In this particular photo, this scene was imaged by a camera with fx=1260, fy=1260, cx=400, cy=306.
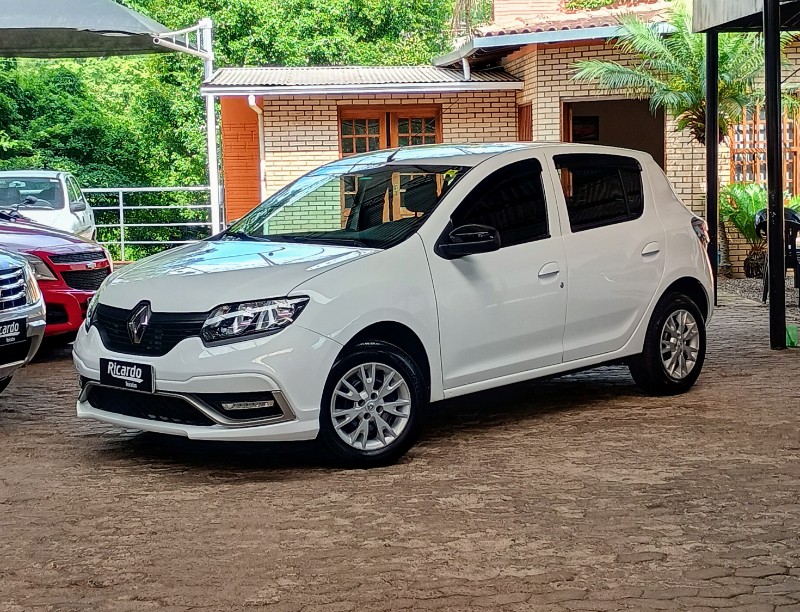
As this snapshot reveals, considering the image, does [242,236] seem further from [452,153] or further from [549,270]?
[549,270]

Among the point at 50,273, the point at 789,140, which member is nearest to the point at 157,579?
the point at 50,273

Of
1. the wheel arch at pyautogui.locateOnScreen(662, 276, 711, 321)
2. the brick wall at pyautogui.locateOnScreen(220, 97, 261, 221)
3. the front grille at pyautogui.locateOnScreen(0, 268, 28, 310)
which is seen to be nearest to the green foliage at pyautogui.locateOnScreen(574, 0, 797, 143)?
the brick wall at pyautogui.locateOnScreen(220, 97, 261, 221)

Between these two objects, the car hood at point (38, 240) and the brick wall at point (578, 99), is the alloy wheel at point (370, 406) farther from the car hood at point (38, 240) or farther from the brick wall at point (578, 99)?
the brick wall at point (578, 99)

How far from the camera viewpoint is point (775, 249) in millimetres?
11547

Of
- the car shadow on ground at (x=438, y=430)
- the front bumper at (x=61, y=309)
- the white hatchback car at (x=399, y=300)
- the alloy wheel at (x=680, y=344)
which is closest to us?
the white hatchback car at (x=399, y=300)

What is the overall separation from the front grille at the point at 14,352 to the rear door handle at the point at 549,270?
352 cm

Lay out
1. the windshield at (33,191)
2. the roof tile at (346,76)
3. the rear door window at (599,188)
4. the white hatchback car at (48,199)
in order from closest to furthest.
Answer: the rear door window at (599,188) → the white hatchback car at (48,199) → the windshield at (33,191) → the roof tile at (346,76)

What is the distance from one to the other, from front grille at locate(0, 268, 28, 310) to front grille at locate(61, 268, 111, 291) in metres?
2.74

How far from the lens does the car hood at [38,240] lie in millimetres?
11555

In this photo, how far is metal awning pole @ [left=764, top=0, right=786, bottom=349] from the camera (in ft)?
37.0

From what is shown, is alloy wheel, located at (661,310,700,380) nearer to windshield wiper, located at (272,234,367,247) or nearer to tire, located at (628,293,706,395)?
tire, located at (628,293,706,395)

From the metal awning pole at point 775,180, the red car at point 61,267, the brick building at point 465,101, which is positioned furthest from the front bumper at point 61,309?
the brick building at point 465,101

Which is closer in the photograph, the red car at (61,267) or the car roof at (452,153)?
the car roof at (452,153)

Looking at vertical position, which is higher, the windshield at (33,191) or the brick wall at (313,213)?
the windshield at (33,191)
